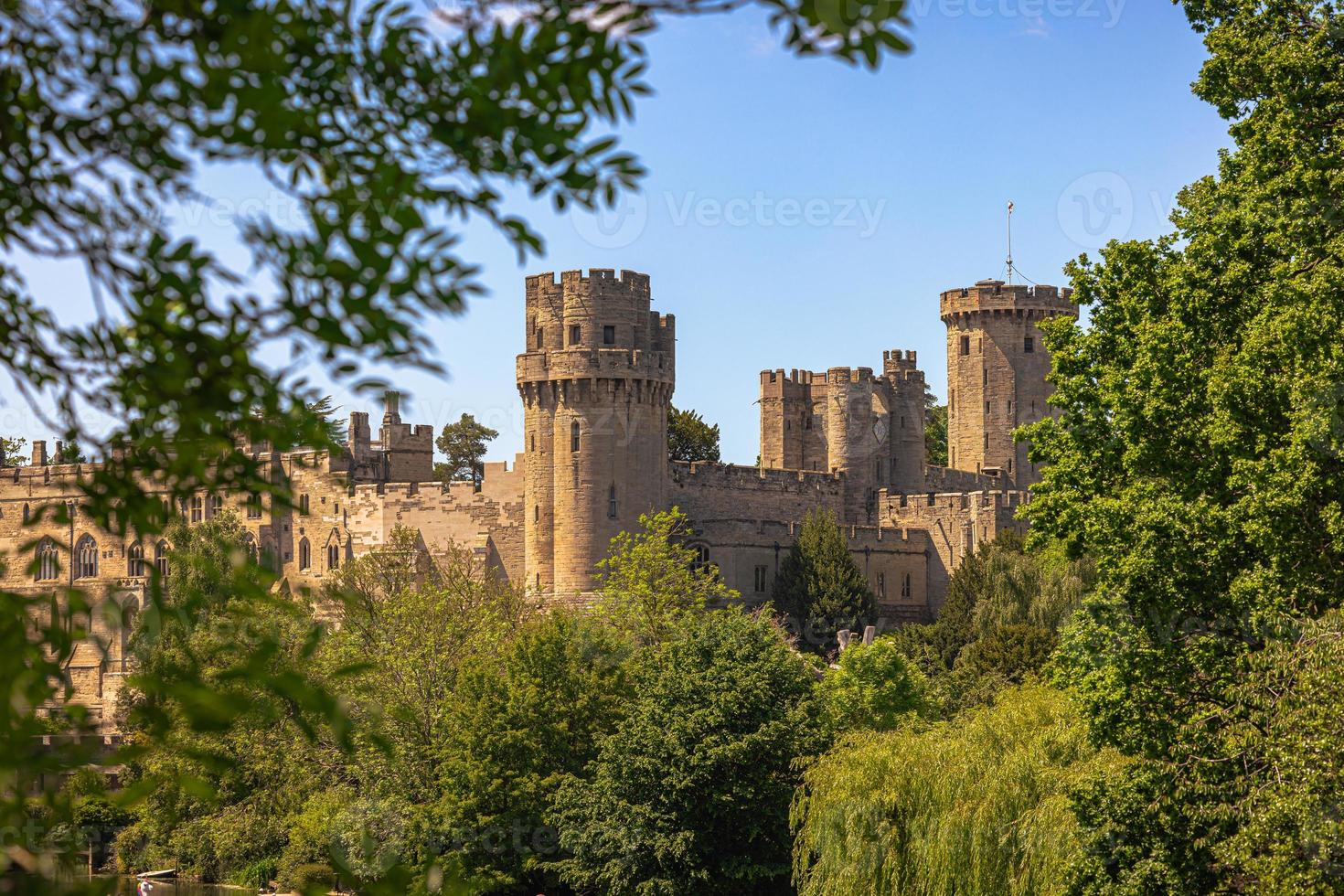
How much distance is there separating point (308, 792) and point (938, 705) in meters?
14.8

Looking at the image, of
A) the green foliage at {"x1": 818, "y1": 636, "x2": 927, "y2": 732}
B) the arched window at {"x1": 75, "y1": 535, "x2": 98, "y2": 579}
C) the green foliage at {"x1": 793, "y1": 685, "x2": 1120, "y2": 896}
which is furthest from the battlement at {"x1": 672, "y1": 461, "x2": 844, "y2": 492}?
the green foliage at {"x1": 793, "y1": 685, "x2": 1120, "y2": 896}

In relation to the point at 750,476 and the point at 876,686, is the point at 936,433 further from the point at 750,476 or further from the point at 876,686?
the point at 876,686

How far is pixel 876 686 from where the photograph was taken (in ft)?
125

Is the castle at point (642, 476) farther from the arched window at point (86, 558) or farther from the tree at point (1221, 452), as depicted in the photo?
the tree at point (1221, 452)

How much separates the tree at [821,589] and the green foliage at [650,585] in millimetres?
4523

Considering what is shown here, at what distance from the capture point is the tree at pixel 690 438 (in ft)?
242

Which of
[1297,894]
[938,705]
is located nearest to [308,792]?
[938,705]

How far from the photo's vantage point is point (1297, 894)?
14867 mm

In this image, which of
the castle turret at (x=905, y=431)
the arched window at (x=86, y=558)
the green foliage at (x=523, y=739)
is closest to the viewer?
the green foliage at (x=523, y=739)

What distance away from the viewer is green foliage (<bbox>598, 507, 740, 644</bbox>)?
4222 cm

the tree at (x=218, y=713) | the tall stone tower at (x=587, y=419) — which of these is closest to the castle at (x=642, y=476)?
the tall stone tower at (x=587, y=419)

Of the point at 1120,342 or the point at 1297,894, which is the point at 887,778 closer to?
the point at 1120,342

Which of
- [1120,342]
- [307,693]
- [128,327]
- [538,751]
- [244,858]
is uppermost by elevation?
[1120,342]

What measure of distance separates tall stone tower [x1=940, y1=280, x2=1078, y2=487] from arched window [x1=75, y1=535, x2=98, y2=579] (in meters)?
37.2
